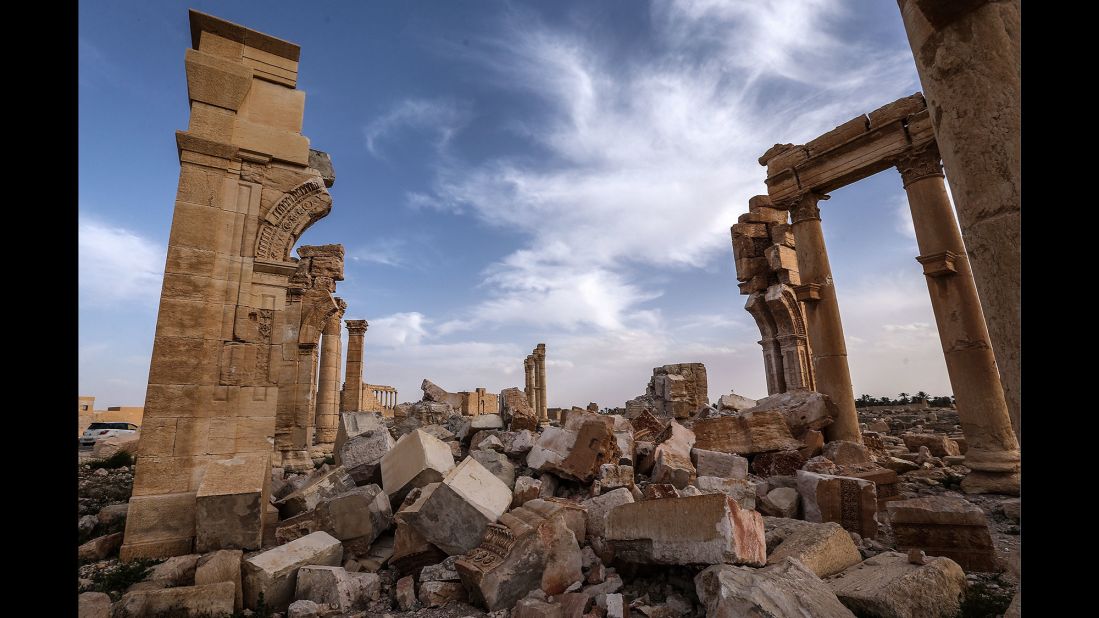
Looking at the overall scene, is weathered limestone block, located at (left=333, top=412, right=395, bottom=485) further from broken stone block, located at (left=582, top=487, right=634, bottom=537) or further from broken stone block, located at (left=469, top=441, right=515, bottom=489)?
broken stone block, located at (left=582, top=487, right=634, bottom=537)

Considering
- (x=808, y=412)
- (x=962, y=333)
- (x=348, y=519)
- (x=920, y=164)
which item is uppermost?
(x=920, y=164)

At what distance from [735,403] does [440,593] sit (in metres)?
9.50

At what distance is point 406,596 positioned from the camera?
13.2 ft

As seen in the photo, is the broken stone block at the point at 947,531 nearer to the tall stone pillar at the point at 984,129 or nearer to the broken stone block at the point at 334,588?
the tall stone pillar at the point at 984,129

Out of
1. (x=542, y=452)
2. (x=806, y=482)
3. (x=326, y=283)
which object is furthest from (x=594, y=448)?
(x=326, y=283)

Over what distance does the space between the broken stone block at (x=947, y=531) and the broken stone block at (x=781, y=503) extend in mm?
960

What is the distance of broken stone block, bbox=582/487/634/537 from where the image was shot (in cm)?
451

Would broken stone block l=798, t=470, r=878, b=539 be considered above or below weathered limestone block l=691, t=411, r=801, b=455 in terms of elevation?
below

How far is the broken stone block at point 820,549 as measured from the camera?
364cm

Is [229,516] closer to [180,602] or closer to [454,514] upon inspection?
[180,602]

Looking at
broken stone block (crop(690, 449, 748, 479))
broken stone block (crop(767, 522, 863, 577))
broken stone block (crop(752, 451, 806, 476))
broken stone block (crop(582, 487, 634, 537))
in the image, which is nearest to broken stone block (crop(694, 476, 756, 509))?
broken stone block (crop(690, 449, 748, 479))

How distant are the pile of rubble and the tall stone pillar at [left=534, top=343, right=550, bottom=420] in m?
23.6

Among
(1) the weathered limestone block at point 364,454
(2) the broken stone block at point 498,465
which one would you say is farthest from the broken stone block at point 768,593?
(1) the weathered limestone block at point 364,454

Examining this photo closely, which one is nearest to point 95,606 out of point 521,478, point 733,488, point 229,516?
point 229,516
